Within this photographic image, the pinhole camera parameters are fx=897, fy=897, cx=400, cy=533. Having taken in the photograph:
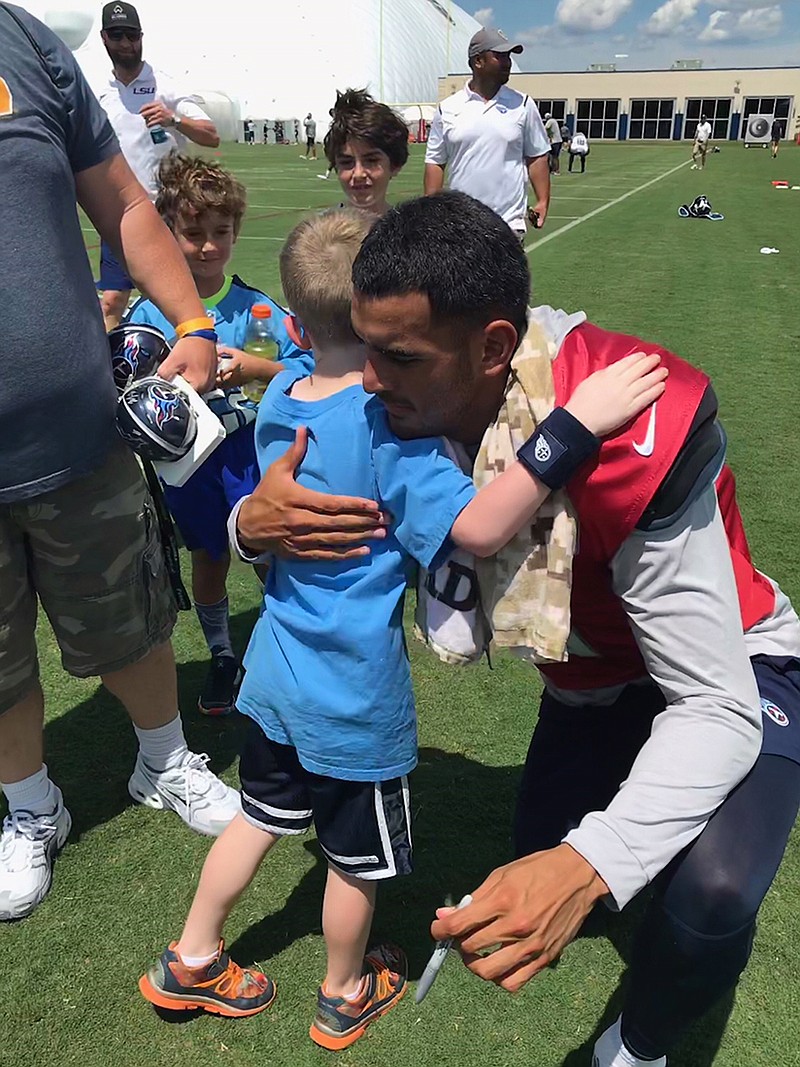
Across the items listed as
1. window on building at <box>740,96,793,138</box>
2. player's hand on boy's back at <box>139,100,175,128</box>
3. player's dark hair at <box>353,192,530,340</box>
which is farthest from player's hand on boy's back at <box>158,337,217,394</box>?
window on building at <box>740,96,793,138</box>

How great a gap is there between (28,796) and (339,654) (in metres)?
1.26

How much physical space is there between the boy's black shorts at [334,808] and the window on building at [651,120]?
269 ft

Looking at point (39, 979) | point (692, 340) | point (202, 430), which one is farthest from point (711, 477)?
point (692, 340)

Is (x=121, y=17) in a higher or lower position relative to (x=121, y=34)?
higher

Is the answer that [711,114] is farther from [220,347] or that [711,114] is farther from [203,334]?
[203,334]

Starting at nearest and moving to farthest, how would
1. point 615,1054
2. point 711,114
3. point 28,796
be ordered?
point 615,1054, point 28,796, point 711,114

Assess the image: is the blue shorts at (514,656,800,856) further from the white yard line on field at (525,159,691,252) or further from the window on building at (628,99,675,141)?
the window on building at (628,99,675,141)

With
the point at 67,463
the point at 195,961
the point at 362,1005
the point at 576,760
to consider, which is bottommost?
the point at 362,1005

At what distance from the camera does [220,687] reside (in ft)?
10.9

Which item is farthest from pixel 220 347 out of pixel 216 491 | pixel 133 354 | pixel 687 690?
pixel 687 690

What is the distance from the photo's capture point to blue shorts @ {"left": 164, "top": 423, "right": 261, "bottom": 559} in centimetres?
309

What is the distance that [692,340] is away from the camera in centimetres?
818

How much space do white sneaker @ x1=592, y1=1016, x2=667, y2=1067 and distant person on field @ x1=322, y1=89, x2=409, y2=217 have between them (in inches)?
131

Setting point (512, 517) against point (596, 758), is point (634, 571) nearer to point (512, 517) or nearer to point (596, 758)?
point (512, 517)
